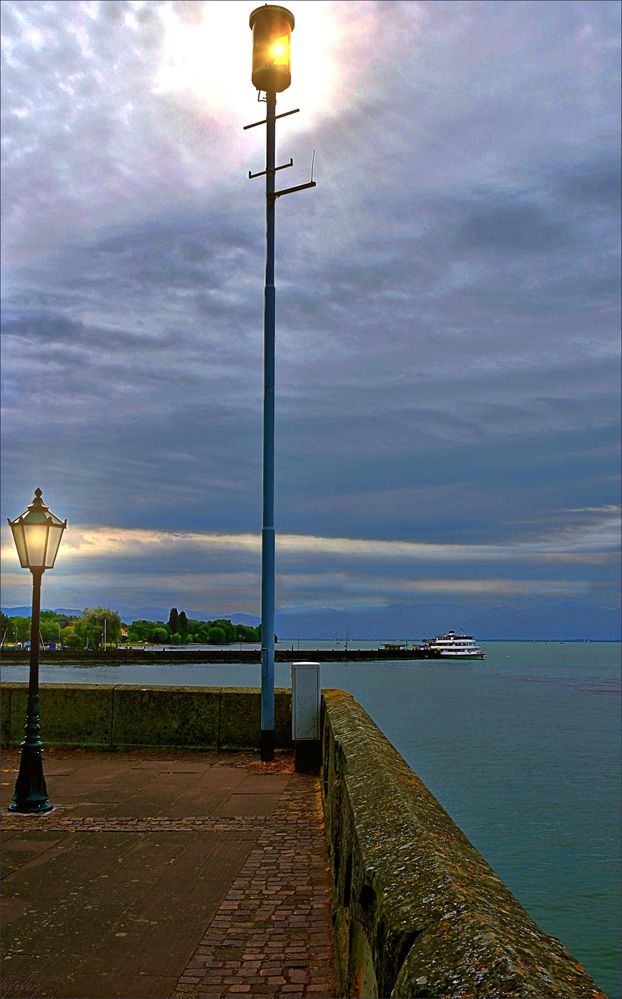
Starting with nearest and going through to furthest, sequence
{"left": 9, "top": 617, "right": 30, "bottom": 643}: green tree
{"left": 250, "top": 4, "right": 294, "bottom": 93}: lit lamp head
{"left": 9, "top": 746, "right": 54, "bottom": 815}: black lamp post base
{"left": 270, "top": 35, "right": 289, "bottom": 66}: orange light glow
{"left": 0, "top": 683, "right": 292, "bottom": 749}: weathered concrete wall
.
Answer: {"left": 9, "top": 746, "right": 54, "bottom": 815}: black lamp post base, {"left": 250, "top": 4, "right": 294, "bottom": 93}: lit lamp head, {"left": 270, "top": 35, "right": 289, "bottom": 66}: orange light glow, {"left": 0, "top": 683, "right": 292, "bottom": 749}: weathered concrete wall, {"left": 9, "top": 617, "right": 30, "bottom": 643}: green tree

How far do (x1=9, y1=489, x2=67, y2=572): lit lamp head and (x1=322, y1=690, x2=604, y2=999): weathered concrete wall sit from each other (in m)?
5.98

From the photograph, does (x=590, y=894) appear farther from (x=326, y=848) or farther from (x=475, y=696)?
(x=475, y=696)

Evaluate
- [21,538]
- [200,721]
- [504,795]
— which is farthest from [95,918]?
[504,795]

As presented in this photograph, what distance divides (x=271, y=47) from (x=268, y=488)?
6027 mm

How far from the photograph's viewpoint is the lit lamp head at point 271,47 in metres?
11.6

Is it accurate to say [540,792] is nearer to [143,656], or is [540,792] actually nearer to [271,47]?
[271,47]

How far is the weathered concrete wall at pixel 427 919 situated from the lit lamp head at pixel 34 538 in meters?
5.98

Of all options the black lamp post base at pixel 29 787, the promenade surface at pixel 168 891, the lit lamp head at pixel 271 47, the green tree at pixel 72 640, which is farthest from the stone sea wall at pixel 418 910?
the green tree at pixel 72 640

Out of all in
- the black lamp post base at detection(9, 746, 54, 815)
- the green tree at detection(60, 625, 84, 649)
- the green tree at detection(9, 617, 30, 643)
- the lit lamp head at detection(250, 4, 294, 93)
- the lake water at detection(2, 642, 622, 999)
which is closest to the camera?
the black lamp post base at detection(9, 746, 54, 815)

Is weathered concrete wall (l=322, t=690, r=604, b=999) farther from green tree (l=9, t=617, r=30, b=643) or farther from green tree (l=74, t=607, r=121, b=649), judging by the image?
green tree (l=74, t=607, r=121, b=649)

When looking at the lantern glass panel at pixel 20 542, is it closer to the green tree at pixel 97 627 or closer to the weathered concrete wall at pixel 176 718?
the weathered concrete wall at pixel 176 718

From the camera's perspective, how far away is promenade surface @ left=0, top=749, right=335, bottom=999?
4500mm

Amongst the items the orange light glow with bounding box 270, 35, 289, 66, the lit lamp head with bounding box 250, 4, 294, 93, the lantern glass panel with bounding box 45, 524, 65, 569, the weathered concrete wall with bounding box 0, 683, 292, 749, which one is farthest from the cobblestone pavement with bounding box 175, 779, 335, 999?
the orange light glow with bounding box 270, 35, 289, 66

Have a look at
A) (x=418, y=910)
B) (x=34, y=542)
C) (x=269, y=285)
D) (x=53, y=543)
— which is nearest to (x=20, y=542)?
(x=34, y=542)
